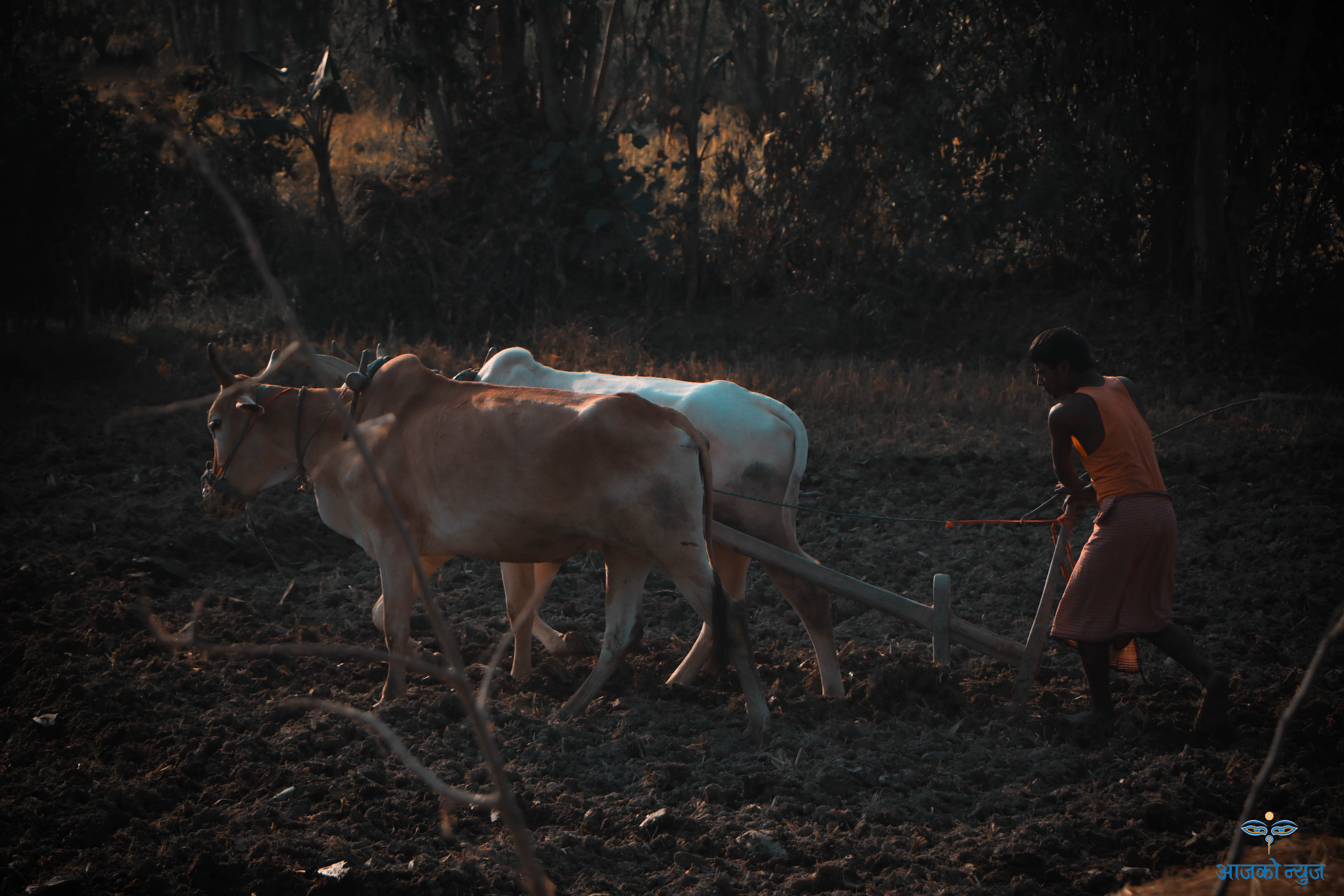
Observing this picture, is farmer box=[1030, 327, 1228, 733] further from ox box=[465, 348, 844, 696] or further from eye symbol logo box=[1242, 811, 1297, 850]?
ox box=[465, 348, 844, 696]

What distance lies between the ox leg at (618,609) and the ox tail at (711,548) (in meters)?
0.36

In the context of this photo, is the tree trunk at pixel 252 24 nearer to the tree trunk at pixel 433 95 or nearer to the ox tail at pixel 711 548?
the tree trunk at pixel 433 95

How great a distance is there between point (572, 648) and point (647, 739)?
114 cm

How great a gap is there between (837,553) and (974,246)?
846 centimetres

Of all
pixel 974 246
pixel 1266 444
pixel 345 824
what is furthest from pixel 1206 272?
pixel 345 824

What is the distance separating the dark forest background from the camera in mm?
11727

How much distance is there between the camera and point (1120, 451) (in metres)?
4.08

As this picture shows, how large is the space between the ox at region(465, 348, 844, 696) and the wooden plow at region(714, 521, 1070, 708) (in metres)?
0.15

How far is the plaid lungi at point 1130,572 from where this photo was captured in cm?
406

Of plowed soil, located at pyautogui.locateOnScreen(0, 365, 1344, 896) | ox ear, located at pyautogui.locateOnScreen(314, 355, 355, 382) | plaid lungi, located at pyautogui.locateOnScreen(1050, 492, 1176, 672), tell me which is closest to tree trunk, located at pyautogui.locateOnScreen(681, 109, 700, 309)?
plowed soil, located at pyautogui.locateOnScreen(0, 365, 1344, 896)

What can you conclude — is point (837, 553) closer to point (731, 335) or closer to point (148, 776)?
point (148, 776)

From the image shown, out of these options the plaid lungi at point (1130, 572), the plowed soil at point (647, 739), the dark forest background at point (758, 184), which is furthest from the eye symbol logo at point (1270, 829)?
the dark forest background at point (758, 184)

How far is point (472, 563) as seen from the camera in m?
6.92

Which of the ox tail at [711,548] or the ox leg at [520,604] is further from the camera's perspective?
the ox leg at [520,604]
